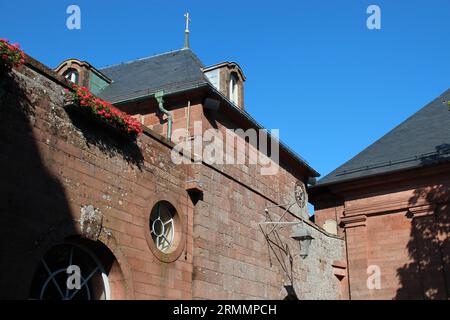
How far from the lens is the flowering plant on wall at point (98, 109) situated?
27.4ft

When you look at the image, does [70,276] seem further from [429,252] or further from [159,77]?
[429,252]

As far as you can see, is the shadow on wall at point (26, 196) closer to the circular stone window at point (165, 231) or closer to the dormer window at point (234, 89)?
the circular stone window at point (165, 231)

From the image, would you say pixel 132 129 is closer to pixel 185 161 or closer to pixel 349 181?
pixel 185 161

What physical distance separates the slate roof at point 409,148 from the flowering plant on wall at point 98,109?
1094 centimetres

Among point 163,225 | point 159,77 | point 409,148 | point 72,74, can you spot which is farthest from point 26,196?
point 409,148

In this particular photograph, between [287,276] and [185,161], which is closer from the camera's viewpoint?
[185,161]

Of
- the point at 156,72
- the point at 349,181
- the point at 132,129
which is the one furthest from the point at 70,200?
the point at 349,181

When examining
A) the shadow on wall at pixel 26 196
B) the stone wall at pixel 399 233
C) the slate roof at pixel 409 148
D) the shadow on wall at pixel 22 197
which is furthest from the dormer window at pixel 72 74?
the stone wall at pixel 399 233

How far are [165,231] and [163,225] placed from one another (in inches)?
4.7

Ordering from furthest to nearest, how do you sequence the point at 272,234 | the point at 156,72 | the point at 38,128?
the point at 156,72 < the point at 272,234 < the point at 38,128

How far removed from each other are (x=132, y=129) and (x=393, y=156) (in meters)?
11.7

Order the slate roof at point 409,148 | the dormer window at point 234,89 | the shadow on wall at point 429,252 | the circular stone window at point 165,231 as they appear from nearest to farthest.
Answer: the circular stone window at point 165,231 → the dormer window at point 234,89 → the shadow on wall at point 429,252 → the slate roof at point 409,148

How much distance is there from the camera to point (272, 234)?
1378 cm

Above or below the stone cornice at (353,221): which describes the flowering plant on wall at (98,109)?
below
